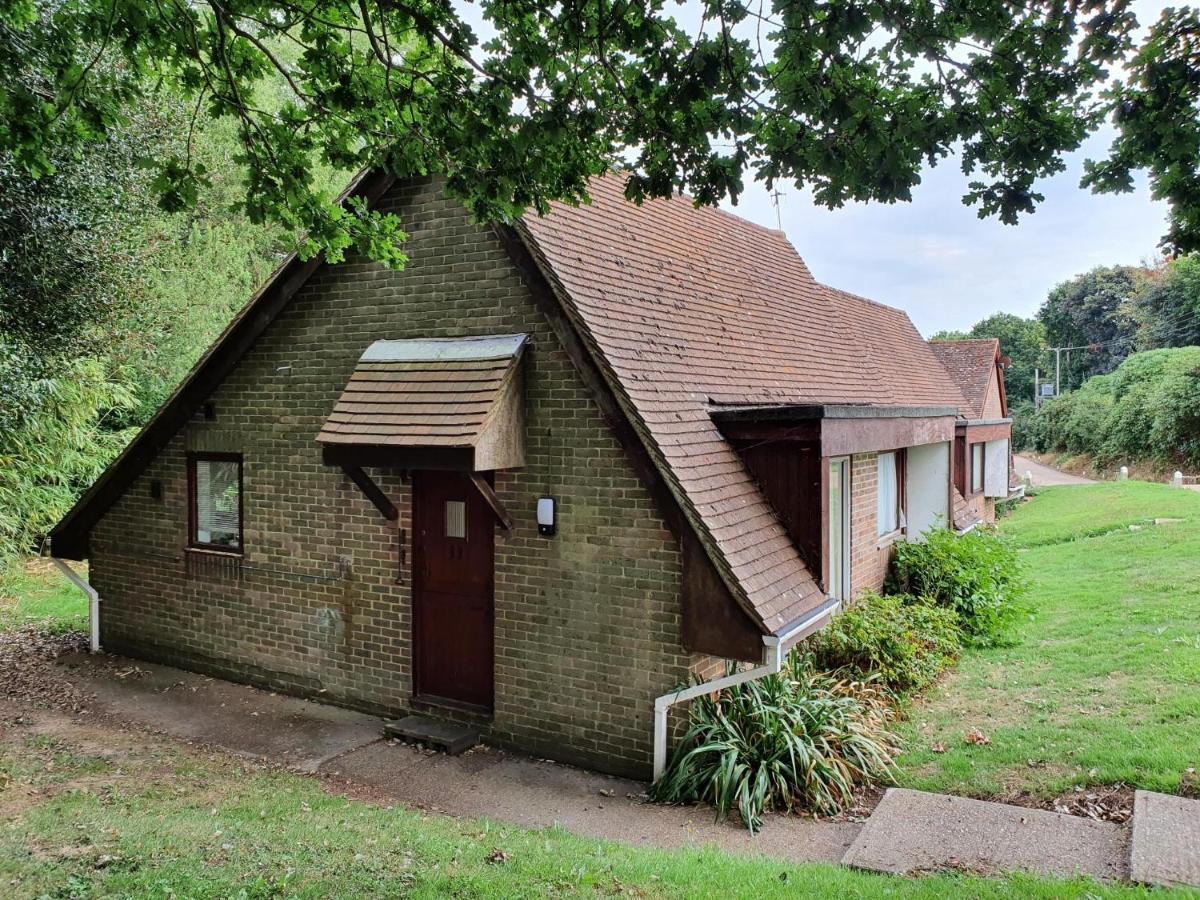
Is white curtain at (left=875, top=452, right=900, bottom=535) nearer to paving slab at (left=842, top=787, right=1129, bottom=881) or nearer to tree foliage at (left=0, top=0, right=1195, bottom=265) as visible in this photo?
paving slab at (left=842, top=787, right=1129, bottom=881)

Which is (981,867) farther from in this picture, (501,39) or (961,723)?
(501,39)

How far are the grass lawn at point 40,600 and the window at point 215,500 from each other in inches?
154

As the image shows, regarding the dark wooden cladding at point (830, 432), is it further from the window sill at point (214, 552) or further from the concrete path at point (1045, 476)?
the concrete path at point (1045, 476)

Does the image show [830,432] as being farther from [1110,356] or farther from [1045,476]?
[1110,356]

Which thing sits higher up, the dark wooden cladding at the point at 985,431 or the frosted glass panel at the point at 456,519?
the dark wooden cladding at the point at 985,431

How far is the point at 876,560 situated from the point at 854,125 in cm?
804

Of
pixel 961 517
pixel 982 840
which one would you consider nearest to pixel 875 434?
pixel 982 840

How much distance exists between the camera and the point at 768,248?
1452cm

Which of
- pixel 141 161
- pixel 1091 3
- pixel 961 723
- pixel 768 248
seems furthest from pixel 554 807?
pixel 768 248

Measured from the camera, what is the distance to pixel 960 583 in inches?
483

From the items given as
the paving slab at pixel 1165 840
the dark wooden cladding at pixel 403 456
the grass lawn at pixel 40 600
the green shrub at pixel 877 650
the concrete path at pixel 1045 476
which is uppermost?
the dark wooden cladding at pixel 403 456

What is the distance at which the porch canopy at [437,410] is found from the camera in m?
7.25

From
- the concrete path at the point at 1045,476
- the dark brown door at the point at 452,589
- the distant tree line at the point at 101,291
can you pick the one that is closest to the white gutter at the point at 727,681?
the dark brown door at the point at 452,589

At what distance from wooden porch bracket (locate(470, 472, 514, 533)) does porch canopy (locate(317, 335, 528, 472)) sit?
23cm
